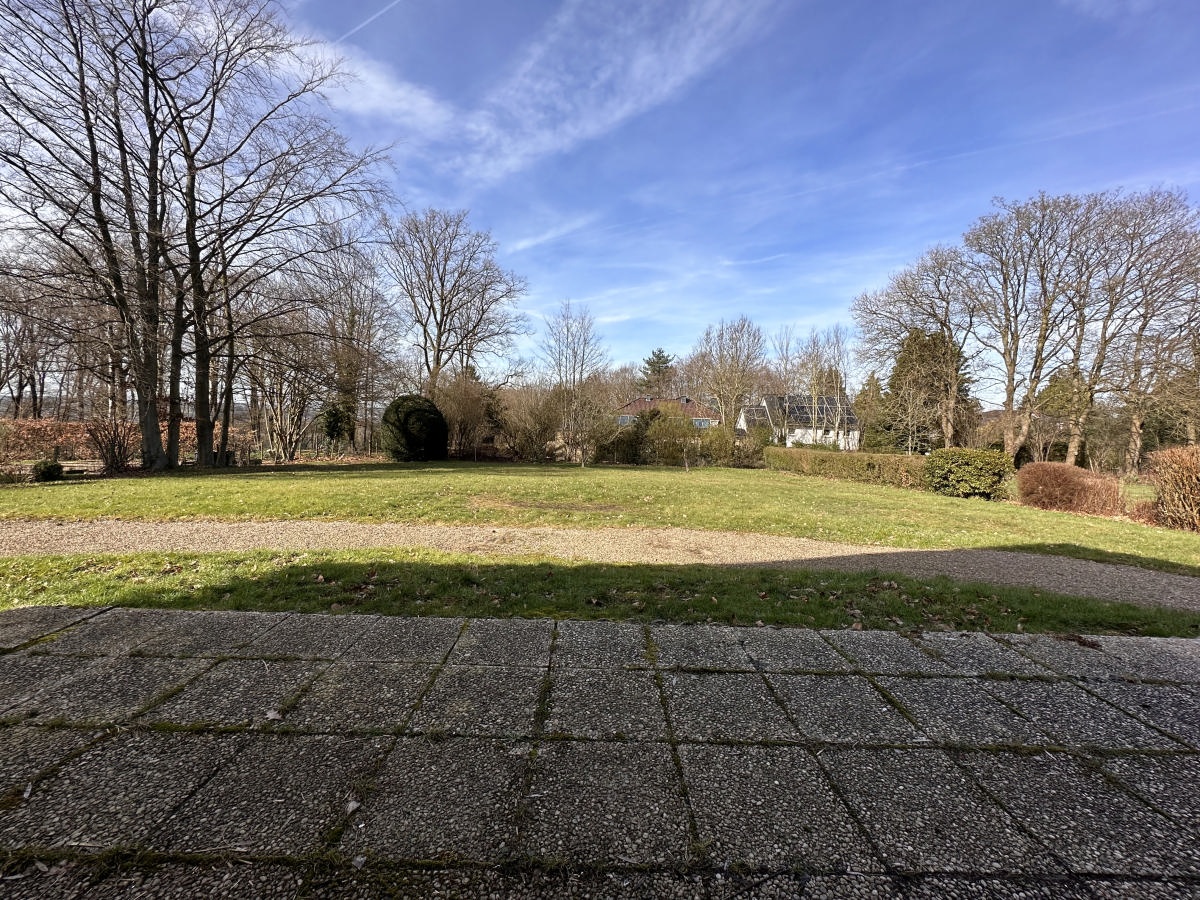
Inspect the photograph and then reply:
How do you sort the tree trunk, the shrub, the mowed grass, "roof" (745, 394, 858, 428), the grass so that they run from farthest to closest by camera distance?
"roof" (745, 394, 858, 428) < the tree trunk < the shrub < the mowed grass < the grass

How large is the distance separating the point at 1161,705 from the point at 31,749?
5.19m

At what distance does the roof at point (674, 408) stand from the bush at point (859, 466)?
5.25m

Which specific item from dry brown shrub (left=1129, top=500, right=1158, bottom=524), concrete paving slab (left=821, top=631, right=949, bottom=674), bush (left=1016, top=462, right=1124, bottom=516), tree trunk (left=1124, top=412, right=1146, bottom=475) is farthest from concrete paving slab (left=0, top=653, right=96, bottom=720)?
tree trunk (left=1124, top=412, right=1146, bottom=475)

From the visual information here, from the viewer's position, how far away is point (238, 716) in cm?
237

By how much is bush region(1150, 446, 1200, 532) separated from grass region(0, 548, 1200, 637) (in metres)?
7.94

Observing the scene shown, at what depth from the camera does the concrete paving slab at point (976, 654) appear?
308 centimetres

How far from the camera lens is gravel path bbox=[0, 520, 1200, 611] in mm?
5734

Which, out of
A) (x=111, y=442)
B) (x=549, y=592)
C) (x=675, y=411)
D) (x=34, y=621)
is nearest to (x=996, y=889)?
(x=549, y=592)

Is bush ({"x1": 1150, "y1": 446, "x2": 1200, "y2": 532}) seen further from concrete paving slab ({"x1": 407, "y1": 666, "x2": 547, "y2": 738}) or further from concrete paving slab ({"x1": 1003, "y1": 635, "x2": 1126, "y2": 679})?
concrete paving slab ({"x1": 407, "y1": 666, "x2": 547, "y2": 738})

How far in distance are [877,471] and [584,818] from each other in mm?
20483

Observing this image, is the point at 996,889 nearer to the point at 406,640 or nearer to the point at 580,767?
the point at 580,767

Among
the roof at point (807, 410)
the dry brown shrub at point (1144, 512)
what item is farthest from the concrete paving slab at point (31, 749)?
the roof at point (807, 410)

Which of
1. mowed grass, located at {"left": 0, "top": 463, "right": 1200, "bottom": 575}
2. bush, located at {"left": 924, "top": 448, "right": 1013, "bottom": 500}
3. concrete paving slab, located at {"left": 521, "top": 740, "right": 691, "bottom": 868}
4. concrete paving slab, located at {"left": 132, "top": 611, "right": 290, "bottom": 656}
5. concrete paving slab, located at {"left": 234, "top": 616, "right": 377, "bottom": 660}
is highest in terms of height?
bush, located at {"left": 924, "top": 448, "right": 1013, "bottom": 500}

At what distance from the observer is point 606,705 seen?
2562 millimetres
